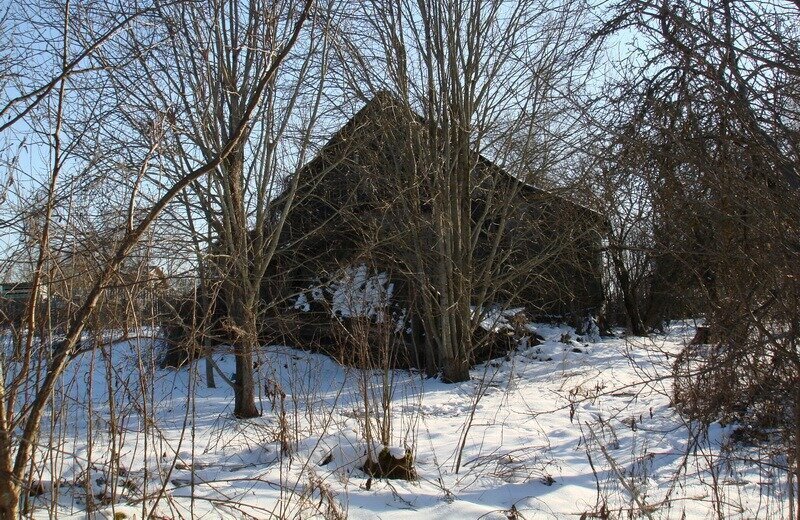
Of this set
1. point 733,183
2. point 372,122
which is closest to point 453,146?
point 372,122

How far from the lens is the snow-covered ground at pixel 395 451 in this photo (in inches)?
167

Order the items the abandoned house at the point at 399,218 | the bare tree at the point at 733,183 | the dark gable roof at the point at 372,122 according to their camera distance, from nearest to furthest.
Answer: the bare tree at the point at 733,183 → the abandoned house at the point at 399,218 → the dark gable roof at the point at 372,122

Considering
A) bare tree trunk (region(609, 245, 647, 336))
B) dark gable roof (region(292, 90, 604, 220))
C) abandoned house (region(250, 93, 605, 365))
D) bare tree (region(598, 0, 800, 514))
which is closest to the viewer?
bare tree (region(598, 0, 800, 514))

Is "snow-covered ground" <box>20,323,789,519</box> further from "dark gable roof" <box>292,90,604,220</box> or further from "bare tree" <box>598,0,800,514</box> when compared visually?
"dark gable roof" <box>292,90,604,220</box>

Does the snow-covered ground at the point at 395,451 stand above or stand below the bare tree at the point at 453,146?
below

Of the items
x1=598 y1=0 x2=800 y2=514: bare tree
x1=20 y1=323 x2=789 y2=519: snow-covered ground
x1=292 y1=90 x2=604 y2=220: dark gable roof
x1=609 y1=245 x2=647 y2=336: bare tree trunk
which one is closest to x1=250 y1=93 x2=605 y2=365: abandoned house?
x1=292 y1=90 x2=604 y2=220: dark gable roof

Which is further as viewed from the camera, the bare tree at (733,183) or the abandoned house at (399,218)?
the abandoned house at (399,218)

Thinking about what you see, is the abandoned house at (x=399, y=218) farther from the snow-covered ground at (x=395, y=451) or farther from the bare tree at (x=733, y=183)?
the bare tree at (x=733, y=183)

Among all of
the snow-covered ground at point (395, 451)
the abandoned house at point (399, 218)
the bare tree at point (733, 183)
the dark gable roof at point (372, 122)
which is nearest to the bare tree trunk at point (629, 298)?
the abandoned house at point (399, 218)

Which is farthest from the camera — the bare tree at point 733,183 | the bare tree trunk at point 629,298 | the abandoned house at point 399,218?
the bare tree trunk at point 629,298

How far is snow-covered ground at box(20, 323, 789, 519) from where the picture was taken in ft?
13.9

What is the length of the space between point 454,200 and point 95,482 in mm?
8225

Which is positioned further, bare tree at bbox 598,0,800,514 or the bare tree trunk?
the bare tree trunk

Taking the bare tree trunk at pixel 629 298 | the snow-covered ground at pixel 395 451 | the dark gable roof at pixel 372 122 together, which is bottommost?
the snow-covered ground at pixel 395 451
